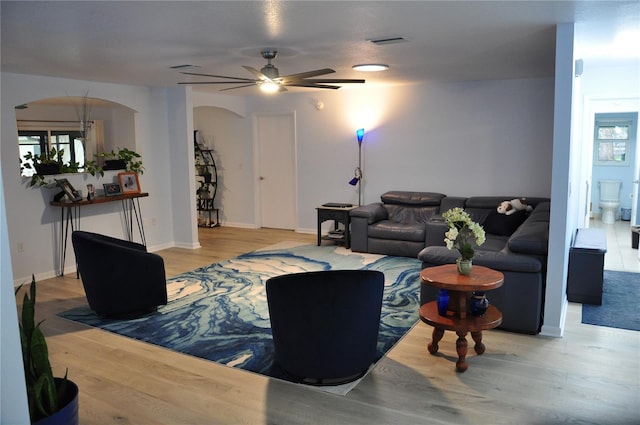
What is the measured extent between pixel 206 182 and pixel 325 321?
6.63 m

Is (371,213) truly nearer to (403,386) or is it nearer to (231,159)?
(231,159)

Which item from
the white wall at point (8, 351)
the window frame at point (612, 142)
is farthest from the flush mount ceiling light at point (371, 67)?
the window frame at point (612, 142)

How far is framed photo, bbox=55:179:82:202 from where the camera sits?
19.8 ft

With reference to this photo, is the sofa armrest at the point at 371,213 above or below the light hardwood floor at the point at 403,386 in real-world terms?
above

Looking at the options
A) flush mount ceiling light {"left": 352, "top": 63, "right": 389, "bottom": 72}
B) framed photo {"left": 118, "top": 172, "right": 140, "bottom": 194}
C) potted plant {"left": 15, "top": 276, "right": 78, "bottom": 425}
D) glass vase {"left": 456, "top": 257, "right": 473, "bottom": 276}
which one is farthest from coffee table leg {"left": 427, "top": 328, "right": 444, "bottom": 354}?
framed photo {"left": 118, "top": 172, "right": 140, "bottom": 194}

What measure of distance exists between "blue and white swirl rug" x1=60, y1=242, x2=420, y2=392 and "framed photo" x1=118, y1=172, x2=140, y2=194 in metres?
1.58

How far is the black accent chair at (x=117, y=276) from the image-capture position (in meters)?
4.41

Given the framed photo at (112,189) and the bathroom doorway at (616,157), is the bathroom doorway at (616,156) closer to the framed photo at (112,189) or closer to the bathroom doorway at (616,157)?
the bathroom doorway at (616,157)

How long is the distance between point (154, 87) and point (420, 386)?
5800mm

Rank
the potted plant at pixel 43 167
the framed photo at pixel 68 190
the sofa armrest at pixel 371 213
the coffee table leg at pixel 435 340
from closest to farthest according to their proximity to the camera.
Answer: the coffee table leg at pixel 435 340 < the potted plant at pixel 43 167 < the framed photo at pixel 68 190 < the sofa armrest at pixel 371 213

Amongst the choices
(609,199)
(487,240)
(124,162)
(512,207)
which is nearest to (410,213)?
(512,207)

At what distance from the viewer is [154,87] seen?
288 inches

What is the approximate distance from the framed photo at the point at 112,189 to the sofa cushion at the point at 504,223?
15.6 feet

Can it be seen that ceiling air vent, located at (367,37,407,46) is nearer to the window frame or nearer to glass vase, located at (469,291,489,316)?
glass vase, located at (469,291,489,316)
